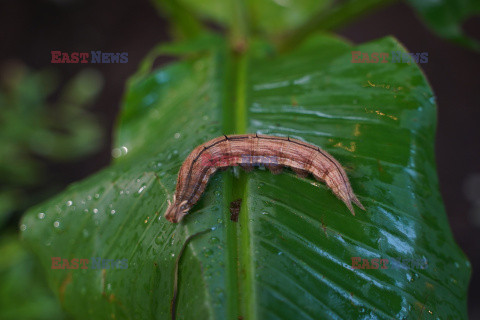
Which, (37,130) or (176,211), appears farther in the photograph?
(37,130)

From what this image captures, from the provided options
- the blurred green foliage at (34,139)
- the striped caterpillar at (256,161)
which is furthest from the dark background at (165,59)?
the striped caterpillar at (256,161)

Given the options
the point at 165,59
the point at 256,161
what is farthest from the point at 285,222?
the point at 165,59

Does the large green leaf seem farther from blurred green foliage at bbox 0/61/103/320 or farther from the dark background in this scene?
the dark background

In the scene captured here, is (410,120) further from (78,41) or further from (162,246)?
(78,41)

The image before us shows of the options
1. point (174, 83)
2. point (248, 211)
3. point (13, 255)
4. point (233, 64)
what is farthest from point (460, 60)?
point (13, 255)

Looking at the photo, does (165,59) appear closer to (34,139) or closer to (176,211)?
(34,139)

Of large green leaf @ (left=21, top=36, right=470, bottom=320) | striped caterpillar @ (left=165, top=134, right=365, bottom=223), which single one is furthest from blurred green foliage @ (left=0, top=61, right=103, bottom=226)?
striped caterpillar @ (left=165, top=134, right=365, bottom=223)
